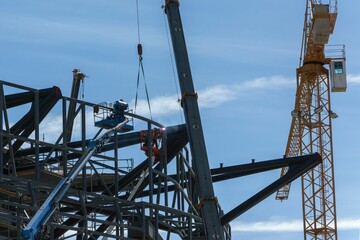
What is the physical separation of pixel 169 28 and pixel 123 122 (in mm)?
5855

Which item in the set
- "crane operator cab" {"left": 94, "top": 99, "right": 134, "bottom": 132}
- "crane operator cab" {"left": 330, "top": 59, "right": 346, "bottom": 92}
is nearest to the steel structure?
"crane operator cab" {"left": 94, "top": 99, "right": 134, "bottom": 132}

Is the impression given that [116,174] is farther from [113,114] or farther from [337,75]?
[337,75]

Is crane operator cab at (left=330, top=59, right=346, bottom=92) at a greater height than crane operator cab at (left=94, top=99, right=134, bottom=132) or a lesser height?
greater

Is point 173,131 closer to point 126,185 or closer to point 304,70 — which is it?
point 126,185

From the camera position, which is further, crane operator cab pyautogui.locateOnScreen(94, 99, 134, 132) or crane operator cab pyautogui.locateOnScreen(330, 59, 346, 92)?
crane operator cab pyautogui.locateOnScreen(330, 59, 346, 92)

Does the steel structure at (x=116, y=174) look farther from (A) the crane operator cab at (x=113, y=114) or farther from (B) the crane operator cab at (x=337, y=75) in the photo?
(B) the crane operator cab at (x=337, y=75)

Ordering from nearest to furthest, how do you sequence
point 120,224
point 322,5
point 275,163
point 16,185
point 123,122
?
point 16,185
point 120,224
point 123,122
point 275,163
point 322,5

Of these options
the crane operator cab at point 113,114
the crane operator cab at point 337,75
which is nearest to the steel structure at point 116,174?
the crane operator cab at point 113,114

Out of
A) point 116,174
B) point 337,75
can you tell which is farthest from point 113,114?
point 337,75

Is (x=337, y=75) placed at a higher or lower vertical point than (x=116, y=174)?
higher

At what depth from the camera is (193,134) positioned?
2122 inches

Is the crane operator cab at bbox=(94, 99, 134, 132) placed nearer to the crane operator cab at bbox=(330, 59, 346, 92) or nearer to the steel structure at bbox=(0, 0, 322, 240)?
the steel structure at bbox=(0, 0, 322, 240)

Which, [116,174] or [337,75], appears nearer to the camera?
[116,174]

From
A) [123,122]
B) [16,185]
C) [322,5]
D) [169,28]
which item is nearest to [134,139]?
[123,122]
